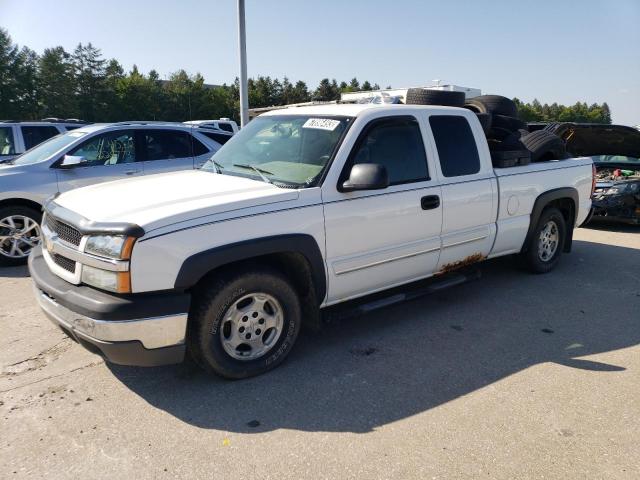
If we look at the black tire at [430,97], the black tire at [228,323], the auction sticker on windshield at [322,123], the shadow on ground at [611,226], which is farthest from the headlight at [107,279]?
the shadow on ground at [611,226]

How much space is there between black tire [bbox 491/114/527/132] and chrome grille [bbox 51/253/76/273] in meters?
4.66

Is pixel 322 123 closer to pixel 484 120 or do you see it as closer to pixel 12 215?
pixel 484 120

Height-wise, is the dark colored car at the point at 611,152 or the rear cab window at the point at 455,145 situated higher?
the rear cab window at the point at 455,145

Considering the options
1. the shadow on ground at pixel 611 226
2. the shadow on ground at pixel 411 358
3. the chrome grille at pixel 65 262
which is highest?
the chrome grille at pixel 65 262

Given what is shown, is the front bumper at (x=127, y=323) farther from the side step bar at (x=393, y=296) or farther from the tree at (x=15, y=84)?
the tree at (x=15, y=84)

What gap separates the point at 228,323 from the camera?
3457 mm

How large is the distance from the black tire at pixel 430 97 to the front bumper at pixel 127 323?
10.5 feet

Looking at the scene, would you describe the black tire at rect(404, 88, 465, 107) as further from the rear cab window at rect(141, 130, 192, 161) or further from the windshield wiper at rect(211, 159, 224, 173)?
the rear cab window at rect(141, 130, 192, 161)

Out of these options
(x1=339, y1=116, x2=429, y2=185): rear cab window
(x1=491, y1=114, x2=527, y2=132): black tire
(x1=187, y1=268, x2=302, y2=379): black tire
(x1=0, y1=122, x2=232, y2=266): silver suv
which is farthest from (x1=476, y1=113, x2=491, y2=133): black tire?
(x1=0, y1=122, x2=232, y2=266): silver suv

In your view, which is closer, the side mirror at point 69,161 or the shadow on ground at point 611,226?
the side mirror at point 69,161

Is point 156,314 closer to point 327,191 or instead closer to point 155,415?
point 155,415

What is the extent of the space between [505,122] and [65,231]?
188 inches

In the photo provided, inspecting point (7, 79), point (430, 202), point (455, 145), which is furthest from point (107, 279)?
point (7, 79)

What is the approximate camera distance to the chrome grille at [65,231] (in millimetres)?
3273
